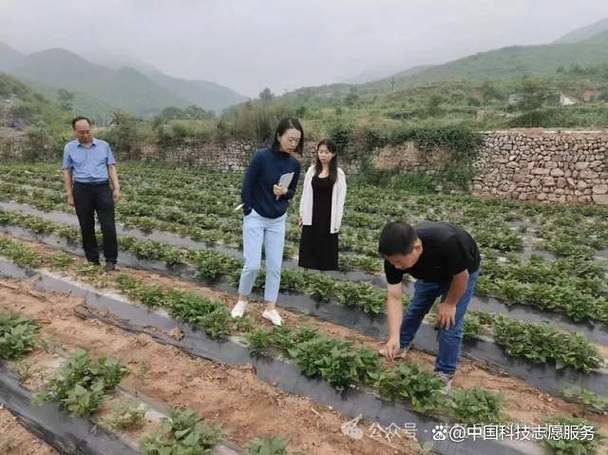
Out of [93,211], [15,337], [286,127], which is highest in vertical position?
[286,127]

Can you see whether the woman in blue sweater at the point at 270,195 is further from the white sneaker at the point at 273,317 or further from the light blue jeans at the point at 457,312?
the light blue jeans at the point at 457,312

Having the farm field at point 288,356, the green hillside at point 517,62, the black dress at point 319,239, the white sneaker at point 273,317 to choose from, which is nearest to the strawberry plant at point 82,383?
the farm field at point 288,356

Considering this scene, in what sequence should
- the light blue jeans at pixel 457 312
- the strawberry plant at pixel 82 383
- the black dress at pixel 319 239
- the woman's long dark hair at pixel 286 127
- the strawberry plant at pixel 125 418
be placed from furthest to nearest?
the black dress at pixel 319 239 < the woman's long dark hair at pixel 286 127 < the light blue jeans at pixel 457 312 < the strawberry plant at pixel 82 383 < the strawberry plant at pixel 125 418

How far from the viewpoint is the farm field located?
266cm

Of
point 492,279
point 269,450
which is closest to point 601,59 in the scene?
point 492,279

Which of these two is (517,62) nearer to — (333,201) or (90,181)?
(333,201)

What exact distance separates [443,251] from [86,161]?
4185 mm

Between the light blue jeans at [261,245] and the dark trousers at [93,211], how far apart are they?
2.26m

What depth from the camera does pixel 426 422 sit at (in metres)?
2.71

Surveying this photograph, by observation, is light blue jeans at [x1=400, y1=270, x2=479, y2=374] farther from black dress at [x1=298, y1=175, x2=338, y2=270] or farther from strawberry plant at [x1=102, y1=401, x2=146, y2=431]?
strawberry plant at [x1=102, y1=401, x2=146, y2=431]

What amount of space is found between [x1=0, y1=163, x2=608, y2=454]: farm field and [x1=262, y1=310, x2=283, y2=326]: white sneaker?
15 centimetres

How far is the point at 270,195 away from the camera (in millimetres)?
3783

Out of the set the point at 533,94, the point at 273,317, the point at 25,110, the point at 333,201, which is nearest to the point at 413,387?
the point at 273,317

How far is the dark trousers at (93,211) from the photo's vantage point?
5123mm
